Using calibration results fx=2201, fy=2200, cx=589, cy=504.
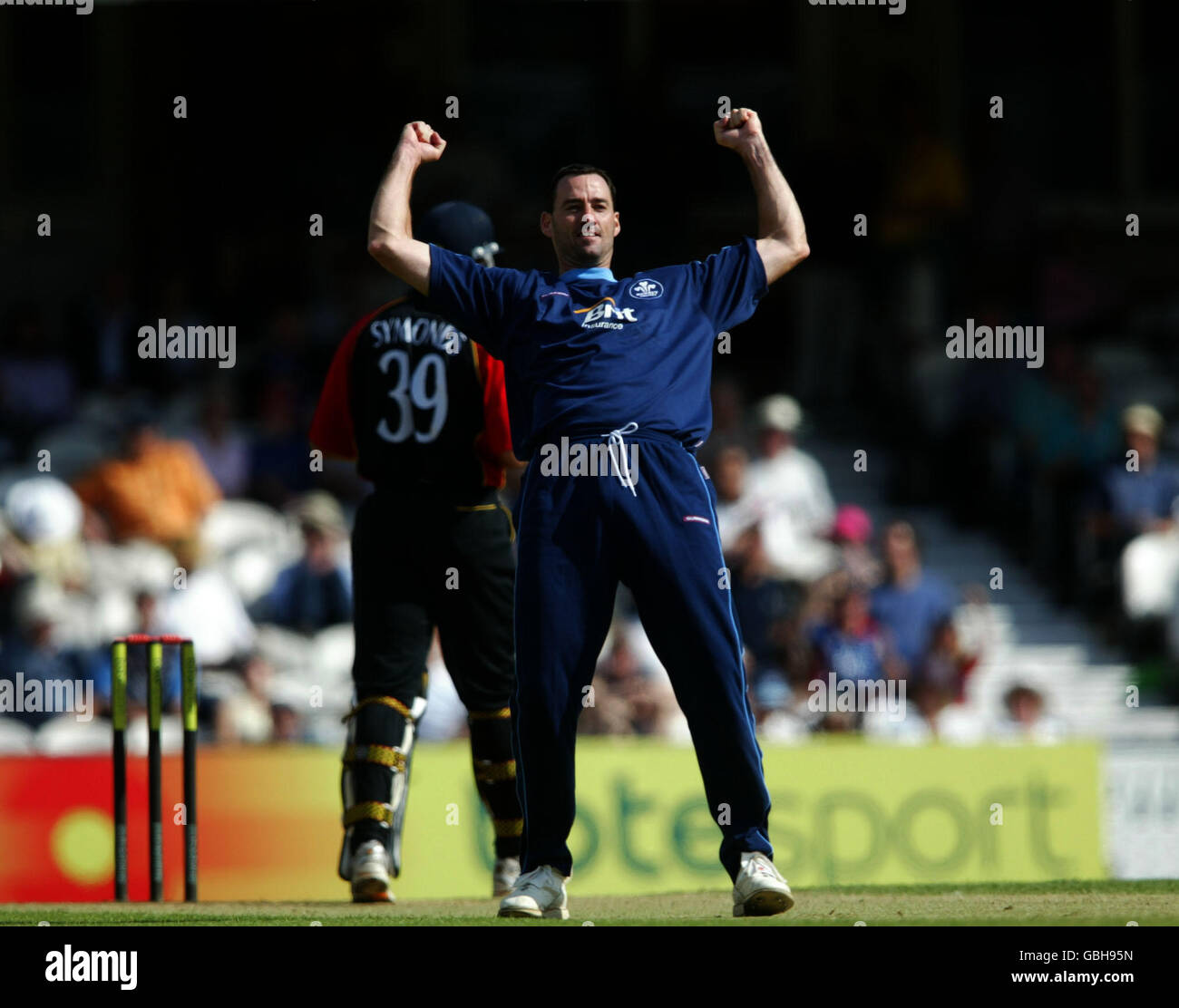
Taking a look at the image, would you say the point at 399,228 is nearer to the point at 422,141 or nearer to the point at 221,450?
the point at 422,141

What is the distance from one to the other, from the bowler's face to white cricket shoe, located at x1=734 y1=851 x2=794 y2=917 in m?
1.94

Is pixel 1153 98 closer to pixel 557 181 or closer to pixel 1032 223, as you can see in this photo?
pixel 1032 223

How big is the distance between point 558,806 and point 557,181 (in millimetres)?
1971

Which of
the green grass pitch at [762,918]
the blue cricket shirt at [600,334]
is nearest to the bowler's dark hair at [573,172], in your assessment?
the blue cricket shirt at [600,334]

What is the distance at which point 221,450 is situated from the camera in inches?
596

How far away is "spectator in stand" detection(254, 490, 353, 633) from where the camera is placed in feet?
44.2

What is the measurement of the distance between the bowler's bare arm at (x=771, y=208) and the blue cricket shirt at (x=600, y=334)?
6 centimetres

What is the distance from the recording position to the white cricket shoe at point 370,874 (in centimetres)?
795

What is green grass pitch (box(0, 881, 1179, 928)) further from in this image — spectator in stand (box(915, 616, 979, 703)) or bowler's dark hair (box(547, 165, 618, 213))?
spectator in stand (box(915, 616, 979, 703))

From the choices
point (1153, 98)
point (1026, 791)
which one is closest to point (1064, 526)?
point (1026, 791)

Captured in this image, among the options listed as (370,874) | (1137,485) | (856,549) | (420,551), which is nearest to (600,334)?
(420,551)

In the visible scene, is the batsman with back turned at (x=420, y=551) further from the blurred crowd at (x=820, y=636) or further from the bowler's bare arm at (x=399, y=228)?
the blurred crowd at (x=820, y=636)

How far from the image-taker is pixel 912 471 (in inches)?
657
